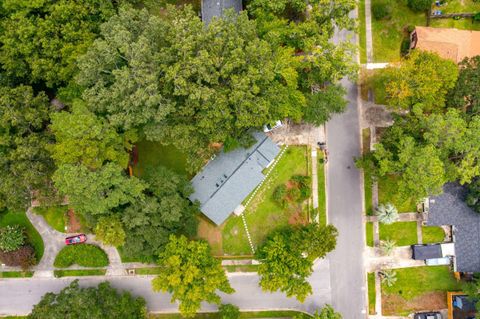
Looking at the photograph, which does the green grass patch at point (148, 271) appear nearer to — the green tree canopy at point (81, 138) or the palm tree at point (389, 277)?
the green tree canopy at point (81, 138)

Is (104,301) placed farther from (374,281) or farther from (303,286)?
(374,281)

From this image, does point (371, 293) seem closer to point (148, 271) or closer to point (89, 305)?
point (148, 271)

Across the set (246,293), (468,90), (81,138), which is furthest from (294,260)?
(468,90)

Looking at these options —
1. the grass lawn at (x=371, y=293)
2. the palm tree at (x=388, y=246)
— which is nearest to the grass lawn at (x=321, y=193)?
the palm tree at (x=388, y=246)

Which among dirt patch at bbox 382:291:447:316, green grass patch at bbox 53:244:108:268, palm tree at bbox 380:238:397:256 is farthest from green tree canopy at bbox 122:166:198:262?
dirt patch at bbox 382:291:447:316

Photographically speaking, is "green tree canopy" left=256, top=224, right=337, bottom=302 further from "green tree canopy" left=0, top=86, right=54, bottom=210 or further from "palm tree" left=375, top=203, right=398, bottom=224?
"green tree canopy" left=0, top=86, right=54, bottom=210

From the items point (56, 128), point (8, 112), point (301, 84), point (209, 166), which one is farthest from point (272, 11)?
point (8, 112)
